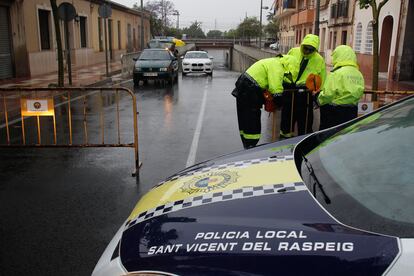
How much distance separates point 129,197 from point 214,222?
3403 millimetres

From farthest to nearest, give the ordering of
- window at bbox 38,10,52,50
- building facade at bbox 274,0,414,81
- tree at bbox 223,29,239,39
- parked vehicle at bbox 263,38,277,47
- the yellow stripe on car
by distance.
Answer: tree at bbox 223,29,239,39, parked vehicle at bbox 263,38,277,47, window at bbox 38,10,52,50, building facade at bbox 274,0,414,81, the yellow stripe on car

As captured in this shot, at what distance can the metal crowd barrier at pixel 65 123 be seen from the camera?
6.76 meters

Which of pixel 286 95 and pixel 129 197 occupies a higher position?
pixel 286 95

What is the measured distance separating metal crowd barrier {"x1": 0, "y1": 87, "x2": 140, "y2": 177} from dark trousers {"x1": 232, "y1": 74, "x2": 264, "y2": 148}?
62.4 inches

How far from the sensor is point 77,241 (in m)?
4.05

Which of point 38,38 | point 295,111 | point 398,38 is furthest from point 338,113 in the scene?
point 38,38

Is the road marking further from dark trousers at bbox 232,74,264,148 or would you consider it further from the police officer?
the police officer

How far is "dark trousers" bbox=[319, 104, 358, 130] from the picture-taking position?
5613mm

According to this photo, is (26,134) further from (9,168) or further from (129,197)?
(129,197)

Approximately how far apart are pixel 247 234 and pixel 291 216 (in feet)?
0.73

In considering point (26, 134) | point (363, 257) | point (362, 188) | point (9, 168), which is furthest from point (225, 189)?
point (26, 134)

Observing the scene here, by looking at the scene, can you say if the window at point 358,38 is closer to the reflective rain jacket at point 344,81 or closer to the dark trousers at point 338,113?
the dark trousers at point 338,113

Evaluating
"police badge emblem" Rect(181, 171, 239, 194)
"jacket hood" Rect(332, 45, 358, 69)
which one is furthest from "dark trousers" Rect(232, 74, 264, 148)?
"police badge emblem" Rect(181, 171, 239, 194)

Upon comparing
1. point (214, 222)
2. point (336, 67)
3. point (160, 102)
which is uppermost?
point (336, 67)
